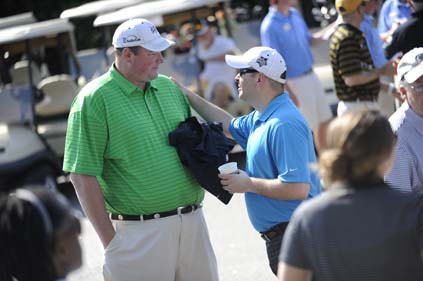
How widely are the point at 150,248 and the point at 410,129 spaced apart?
1.28 metres

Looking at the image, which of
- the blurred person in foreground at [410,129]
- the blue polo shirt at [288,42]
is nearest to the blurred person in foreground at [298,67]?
the blue polo shirt at [288,42]

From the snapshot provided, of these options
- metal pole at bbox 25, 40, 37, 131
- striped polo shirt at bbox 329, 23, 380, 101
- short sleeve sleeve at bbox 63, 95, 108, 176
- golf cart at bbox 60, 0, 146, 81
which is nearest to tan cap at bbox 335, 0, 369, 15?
striped polo shirt at bbox 329, 23, 380, 101

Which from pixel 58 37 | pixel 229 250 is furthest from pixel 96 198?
pixel 58 37

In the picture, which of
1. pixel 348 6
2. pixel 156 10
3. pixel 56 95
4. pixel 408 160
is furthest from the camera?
pixel 56 95

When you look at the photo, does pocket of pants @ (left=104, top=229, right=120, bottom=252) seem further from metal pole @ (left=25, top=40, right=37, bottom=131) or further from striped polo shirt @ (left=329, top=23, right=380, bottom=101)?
metal pole @ (left=25, top=40, right=37, bottom=131)

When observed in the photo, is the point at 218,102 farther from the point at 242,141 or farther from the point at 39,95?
the point at 242,141

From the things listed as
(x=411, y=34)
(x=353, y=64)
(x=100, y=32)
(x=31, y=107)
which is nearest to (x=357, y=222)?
(x=353, y=64)

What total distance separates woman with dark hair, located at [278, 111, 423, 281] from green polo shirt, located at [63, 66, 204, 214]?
138 centimetres

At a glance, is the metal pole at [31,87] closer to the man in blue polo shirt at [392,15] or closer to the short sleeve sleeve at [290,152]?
the man in blue polo shirt at [392,15]

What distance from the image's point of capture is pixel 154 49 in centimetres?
427

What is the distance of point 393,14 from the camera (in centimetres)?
945

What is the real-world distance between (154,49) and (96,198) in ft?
2.40

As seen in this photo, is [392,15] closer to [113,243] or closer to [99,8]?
[99,8]

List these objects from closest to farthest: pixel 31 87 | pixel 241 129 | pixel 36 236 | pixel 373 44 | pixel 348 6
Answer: pixel 36 236
pixel 241 129
pixel 348 6
pixel 373 44
pixel 31 87
